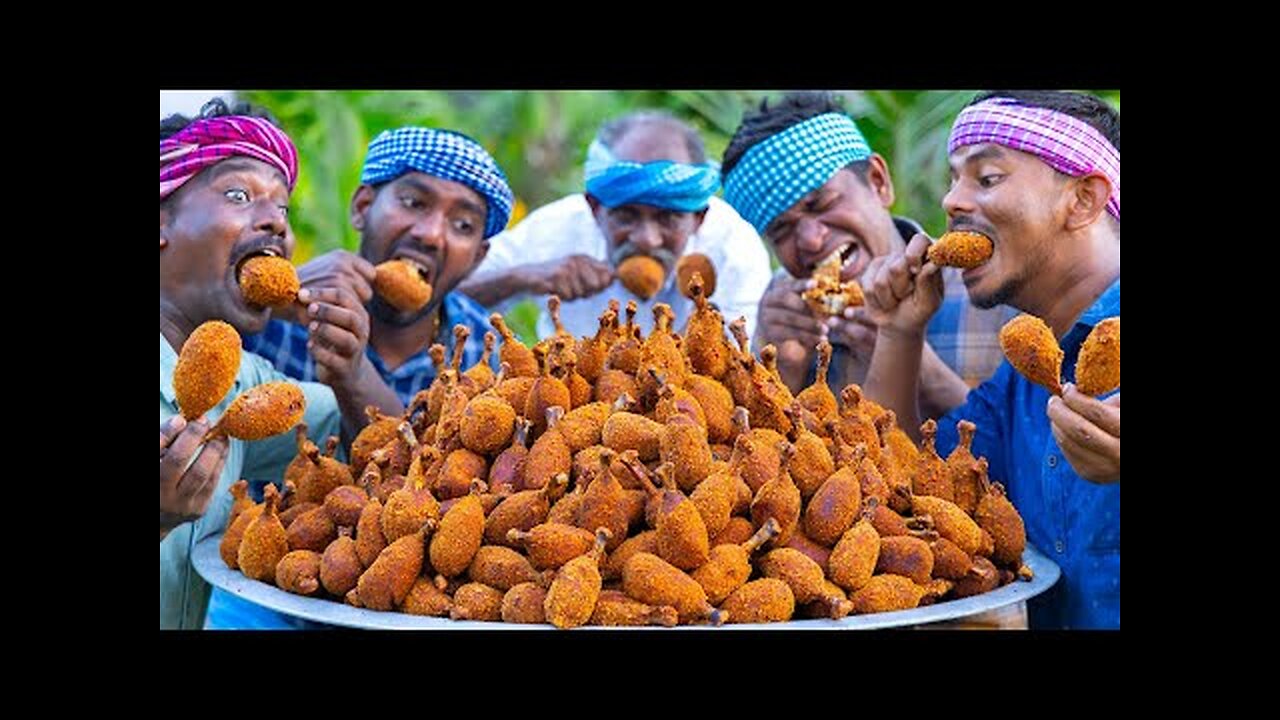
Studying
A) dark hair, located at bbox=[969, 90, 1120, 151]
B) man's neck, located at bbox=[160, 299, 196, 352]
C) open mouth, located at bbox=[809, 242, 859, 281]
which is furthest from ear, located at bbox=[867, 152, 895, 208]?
man's neck, located at bbox=[160, 299, 196, 352]

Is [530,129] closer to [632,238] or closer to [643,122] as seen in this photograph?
[643,122]

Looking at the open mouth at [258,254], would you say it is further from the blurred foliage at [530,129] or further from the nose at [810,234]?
the blurred foliage at [530,129]

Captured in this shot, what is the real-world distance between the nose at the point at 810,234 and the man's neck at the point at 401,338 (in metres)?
1.00

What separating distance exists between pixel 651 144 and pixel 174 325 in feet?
5.73

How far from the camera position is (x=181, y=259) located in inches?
104

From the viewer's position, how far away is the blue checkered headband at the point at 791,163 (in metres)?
3.15

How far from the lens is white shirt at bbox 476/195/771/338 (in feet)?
12.6

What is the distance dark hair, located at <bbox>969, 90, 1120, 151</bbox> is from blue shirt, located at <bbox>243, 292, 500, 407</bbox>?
1.44m

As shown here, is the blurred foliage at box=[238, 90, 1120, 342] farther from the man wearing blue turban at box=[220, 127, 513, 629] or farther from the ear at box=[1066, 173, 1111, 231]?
the ear at box=[1066, 173, 1111, 231]

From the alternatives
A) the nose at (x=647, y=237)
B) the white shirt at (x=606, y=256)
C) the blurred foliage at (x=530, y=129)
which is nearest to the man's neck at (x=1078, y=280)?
the white shirt at (x=606, y=256)

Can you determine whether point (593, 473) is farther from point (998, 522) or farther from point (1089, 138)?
point (1089, 138)

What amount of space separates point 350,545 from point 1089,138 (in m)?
1.56

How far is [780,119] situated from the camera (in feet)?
10.5

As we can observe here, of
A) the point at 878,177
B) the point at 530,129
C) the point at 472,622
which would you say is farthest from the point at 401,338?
the point at 530,129
